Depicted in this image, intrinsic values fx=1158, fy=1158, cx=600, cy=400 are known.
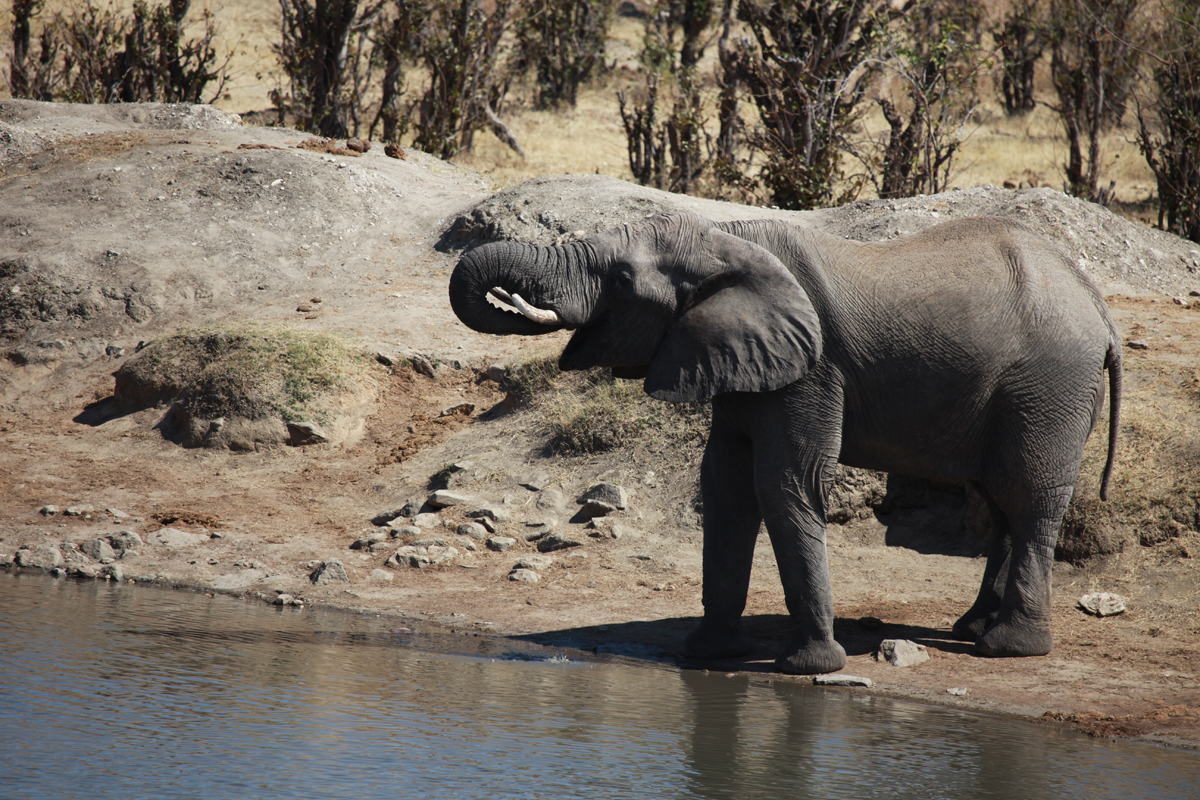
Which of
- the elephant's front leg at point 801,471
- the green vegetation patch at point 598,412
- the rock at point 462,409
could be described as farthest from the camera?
the rock at point 462,409

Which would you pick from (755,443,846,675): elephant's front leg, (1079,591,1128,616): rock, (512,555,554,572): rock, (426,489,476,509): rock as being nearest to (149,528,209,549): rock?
(426,489,476,509): rock

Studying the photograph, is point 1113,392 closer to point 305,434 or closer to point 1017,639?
point 1017,639

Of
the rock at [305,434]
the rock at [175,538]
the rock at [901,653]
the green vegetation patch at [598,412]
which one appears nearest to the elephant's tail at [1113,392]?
the rock at [901,653]

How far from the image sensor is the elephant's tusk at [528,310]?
5.33 metres

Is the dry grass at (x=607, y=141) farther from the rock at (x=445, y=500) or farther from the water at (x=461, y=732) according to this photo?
the water at (x=461, y=732)

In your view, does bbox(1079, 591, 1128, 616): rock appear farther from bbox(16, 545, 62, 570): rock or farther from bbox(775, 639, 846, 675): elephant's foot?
bbox(16, 545, 62, 570): rock

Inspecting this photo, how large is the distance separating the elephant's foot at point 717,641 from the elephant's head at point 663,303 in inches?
57.3

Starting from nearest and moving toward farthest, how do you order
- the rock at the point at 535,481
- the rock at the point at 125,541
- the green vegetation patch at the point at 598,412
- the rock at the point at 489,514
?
1. the rock at the point at 125,541
2. the rock at the point at 489,514
3. the rock at the point at 535,481
4. the green vegetation patch at the point at 598,412

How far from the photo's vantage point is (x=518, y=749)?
475cm

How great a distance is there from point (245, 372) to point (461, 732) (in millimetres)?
6331

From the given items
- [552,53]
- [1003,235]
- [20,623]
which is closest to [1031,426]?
[1003,235]

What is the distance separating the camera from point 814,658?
596 cm

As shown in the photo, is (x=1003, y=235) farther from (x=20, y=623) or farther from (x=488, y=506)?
(x=20, y=623)

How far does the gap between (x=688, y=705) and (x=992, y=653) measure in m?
1.85
